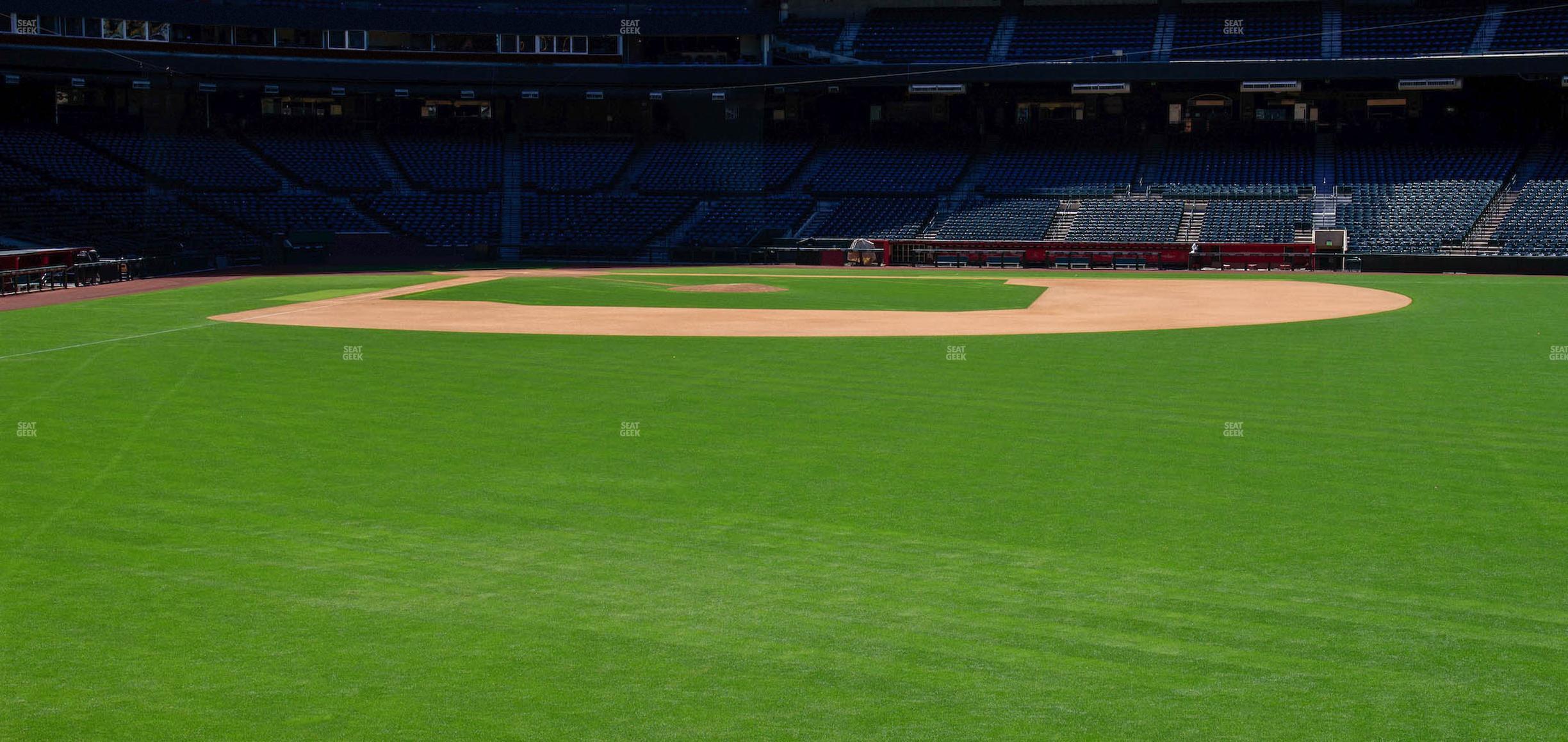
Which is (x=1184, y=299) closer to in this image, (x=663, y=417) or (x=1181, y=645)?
(x=663, y=417)

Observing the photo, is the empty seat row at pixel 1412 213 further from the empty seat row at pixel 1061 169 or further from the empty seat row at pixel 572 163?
the empty seat row at pixel 572 163

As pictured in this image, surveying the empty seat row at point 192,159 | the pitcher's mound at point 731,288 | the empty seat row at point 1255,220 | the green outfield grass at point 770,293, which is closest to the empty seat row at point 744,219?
the green outfield grass at point 770,293

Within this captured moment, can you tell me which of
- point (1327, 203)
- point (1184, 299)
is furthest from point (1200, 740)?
point (1327, 203)

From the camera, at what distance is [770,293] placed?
38.6 metres

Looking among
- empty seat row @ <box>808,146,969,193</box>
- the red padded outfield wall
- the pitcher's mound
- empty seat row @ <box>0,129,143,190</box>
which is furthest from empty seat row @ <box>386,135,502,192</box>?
the pitcher's mound

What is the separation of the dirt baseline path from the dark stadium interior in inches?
819

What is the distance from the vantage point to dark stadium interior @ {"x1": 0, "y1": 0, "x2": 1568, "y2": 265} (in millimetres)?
59625

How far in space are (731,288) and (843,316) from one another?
980 cm

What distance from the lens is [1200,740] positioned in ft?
21.6

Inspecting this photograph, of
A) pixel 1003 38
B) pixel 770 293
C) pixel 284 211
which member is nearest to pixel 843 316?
pixel 770 293

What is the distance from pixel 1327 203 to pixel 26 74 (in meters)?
56.1

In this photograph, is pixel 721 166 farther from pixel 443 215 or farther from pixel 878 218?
pixel 443 215

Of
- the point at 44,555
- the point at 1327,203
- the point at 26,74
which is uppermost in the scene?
the point at 26,74

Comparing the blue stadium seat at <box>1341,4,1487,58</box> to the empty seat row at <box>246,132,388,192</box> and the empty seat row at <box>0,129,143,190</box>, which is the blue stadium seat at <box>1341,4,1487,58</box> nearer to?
the empty seat row at <box>246,132,388,192</box>
